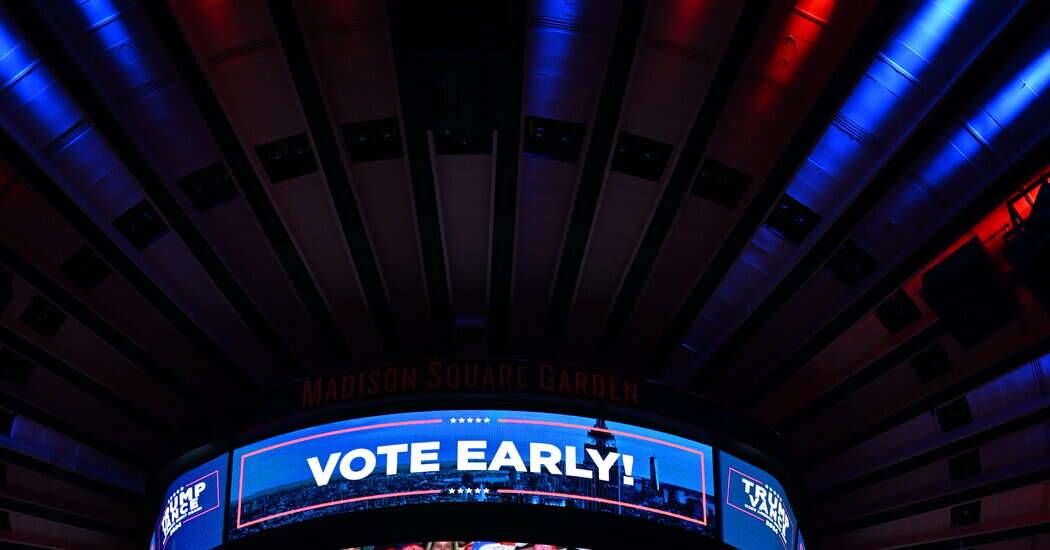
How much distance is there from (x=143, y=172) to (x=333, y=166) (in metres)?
1.99

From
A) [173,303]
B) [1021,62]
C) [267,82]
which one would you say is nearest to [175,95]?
[267,82]

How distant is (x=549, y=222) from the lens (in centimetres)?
1158

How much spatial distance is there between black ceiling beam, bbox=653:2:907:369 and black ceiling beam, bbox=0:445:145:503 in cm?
882

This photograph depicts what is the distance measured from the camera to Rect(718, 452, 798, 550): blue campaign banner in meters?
10.5

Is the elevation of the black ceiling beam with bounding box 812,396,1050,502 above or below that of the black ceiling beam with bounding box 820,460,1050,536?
above

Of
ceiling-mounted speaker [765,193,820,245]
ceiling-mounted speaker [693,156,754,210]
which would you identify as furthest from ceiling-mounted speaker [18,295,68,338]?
ceiling-mounted speaker [765,193,820,245]

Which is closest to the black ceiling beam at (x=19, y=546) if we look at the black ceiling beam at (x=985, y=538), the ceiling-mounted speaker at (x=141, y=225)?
the ceiling-mounted speaker at (x=141, y=225)

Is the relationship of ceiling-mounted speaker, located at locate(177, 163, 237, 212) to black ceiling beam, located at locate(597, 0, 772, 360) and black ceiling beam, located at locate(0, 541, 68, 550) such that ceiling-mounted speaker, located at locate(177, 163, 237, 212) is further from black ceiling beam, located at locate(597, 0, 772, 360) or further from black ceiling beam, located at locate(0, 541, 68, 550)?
black ceiling beam, located at locate(0, 541, 68, 550)

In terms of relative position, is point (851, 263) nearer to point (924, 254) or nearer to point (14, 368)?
point (924, 254)

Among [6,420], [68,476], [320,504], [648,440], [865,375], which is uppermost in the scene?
[865,375]

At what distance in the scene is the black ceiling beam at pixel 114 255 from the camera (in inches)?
348

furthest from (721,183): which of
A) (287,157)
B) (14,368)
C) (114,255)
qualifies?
(14,368)

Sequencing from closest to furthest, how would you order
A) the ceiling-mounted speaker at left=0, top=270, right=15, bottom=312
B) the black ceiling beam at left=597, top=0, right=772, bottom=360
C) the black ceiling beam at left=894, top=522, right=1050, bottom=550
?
the black ceiling beam at left=597, top=0, right=772, bottom=360, the ceiling-mounted speaker at left=0, top=270, right=15, bottom=312, the black ceiling beam at left=894, top=522, right=1050, bottom=550

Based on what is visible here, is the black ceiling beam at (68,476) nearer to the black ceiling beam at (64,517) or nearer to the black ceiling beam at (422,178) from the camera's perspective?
the black ceiling beam at (64,517)
